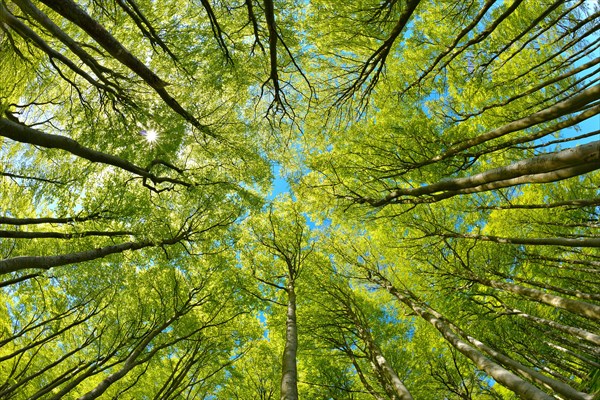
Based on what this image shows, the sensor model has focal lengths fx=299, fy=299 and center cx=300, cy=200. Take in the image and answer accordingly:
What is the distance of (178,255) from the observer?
23.6 ft

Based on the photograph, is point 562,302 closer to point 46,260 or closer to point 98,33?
point 98,33

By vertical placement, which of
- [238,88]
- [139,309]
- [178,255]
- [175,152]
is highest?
[238,88]

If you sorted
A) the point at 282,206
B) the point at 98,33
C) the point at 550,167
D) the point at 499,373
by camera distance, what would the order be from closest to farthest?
the point at 550,167 < the point at 98,33 < the point at 499,373 < the point at 282,206

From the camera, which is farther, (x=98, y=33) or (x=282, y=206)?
(x=282, y=206)

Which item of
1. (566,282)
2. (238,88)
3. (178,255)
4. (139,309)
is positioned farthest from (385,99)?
(139,309)

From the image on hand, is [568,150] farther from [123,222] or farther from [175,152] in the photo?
[123,222]

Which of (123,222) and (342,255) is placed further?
(342,255)

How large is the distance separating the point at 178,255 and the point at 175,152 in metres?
2.50

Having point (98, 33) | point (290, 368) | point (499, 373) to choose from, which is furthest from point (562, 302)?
point (98, 33)

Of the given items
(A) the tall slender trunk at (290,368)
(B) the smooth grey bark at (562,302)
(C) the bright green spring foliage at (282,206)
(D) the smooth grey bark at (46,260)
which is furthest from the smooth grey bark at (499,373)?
(D) the smooth grey bark at (46,260)

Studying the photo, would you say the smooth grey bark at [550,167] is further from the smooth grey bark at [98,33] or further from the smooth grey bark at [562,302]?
the smooth grey bark at [98,33]

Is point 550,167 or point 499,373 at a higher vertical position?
point 550,167

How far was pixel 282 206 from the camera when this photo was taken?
29.8 ft

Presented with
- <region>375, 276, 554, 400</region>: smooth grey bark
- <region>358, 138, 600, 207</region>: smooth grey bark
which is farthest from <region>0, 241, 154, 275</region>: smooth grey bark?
<region>375, 276, 554, 400</region>: smooth grey bark
